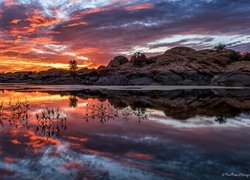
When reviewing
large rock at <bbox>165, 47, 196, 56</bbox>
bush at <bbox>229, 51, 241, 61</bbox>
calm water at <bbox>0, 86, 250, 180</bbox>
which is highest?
large rock at <bbox>165, 47, 196, 56</bbox>

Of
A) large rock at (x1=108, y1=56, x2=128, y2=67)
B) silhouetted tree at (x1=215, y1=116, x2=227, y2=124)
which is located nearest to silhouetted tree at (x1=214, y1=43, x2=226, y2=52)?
large rock at (x1=108, y1=56, x2=128, y2=67)

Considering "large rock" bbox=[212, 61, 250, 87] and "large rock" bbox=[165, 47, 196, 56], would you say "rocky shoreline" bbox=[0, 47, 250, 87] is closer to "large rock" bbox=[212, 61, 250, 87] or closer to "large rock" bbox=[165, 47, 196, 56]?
"large rock" bbox=[212, 61, 250, 87]

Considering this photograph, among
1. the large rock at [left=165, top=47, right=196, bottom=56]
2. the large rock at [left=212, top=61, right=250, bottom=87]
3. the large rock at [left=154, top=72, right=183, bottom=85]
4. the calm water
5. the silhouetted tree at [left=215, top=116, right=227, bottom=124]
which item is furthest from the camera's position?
the large rock at [left=165, top=47, right=196, bottom=56]

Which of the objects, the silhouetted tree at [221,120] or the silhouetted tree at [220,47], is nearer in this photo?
the silhouetted tree at [221,120]

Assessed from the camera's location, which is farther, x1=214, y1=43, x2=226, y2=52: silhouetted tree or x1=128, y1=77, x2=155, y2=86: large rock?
x1=214, y1=43, x2=226, y2=52: silhouetted tree

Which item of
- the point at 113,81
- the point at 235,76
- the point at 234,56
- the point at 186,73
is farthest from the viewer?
the point at 234,56

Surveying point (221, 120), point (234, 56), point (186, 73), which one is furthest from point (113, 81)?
point (221, 120)

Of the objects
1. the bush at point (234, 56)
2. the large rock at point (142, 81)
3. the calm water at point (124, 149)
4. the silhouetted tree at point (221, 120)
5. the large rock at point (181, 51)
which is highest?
the large rock at point (181, 51)

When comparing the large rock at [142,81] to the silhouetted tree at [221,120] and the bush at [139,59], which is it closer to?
the bush at [139,59]

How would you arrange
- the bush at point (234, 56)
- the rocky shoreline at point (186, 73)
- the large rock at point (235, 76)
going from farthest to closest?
the bush at point (234, 56)
the rocky shoreline at point (186, 73)
the large rock at point (235, 76)

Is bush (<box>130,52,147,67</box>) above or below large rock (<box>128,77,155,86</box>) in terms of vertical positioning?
above

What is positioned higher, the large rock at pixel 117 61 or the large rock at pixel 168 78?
the large rock at pixel 117 61

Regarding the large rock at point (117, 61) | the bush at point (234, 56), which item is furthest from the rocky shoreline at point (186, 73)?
the large rock at point (117, 61)

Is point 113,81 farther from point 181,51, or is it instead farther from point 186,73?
point 181,51
